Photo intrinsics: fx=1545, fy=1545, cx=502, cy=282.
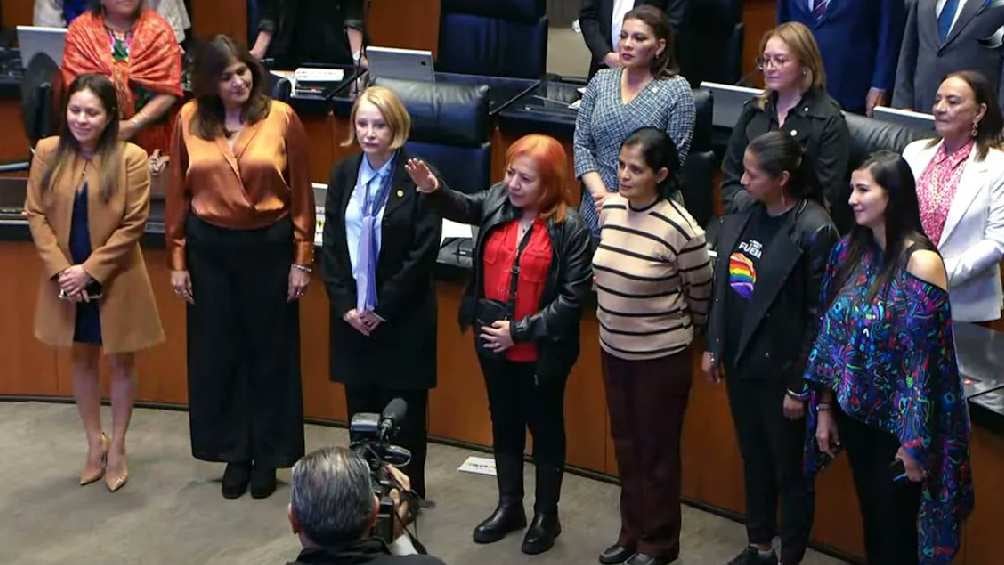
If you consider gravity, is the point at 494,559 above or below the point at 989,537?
below

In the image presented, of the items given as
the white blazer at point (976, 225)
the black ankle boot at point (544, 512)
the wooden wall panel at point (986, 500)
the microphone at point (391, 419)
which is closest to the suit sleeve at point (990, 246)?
the white blazer at point (976, 225)

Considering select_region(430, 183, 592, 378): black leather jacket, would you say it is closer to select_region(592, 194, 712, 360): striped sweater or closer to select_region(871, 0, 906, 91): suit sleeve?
select_region(592, 194, 712, 360): striped sweater

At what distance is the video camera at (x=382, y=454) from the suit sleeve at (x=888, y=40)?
2803 mm

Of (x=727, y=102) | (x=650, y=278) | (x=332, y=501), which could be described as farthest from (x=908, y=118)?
(x=332, y=501)

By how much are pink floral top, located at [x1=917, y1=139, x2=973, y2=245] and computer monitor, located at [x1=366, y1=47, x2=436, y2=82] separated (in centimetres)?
195

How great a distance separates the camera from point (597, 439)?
4.86m

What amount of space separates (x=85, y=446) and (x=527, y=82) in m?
2.26

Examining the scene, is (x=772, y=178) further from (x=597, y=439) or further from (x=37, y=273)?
(x=37, y=273)

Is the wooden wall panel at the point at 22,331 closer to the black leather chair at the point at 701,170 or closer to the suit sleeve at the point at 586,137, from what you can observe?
the suit sleeve at the point at 586,137

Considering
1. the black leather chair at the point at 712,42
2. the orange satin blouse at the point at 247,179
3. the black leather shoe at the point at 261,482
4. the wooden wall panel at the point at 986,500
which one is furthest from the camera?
the black leather chair at the point at 712,42

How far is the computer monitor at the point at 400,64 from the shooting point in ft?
18.0

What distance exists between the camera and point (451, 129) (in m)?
4.92

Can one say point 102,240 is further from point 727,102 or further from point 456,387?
point 727,102

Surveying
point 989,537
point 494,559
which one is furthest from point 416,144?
point 989,537
